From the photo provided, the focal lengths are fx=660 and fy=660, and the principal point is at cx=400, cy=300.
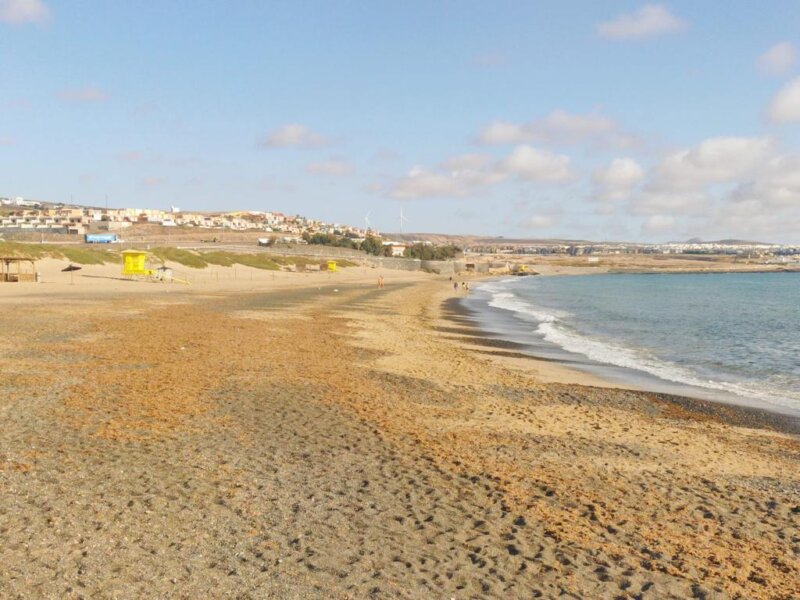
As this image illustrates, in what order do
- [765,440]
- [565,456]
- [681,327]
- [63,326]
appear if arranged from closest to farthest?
1. [565,456]
2. [765,440]
3. [63,326]
4. [681,327]

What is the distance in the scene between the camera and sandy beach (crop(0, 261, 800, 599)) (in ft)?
20.2

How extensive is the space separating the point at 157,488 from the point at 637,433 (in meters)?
8.71

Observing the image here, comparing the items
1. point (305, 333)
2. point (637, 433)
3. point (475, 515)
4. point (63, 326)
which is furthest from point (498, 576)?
point (63, 326)

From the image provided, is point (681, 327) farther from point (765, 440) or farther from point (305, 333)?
point (765, 440)

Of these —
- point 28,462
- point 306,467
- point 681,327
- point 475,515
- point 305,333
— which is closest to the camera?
point 475,515

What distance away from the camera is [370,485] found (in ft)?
28.1

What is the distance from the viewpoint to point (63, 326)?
23.5m

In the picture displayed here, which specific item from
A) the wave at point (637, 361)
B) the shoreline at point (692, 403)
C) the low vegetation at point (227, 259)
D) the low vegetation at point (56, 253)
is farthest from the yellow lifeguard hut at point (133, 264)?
the shoreline at point (692, 403)

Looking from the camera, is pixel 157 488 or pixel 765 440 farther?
pixel 765 440

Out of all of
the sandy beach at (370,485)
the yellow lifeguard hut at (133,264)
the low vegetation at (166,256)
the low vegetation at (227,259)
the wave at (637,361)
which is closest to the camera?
the sandy beach at (370,485)

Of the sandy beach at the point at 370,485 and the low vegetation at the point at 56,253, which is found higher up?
the low vegetation at the point at 56,253

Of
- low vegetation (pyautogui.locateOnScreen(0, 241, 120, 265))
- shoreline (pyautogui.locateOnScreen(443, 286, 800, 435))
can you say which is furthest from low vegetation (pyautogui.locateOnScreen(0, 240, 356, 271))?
shoreline (pyautogui.locateOnScreen(443, 286, 800, 435))

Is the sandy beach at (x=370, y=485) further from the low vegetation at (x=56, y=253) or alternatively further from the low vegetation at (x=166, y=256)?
the low vegetation at (x=166, y=256)

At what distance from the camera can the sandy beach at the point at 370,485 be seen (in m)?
6.15
